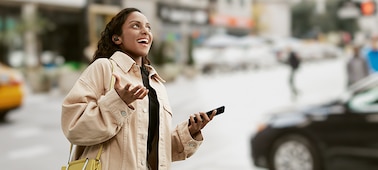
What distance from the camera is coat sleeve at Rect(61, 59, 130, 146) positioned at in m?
1.26

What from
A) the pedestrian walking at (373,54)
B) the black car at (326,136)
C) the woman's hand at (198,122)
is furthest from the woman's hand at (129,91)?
the pedestrian walking at (373,54)

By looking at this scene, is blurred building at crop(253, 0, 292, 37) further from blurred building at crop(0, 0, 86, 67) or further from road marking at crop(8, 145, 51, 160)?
road marking at crop(8, 145, 51, 160)

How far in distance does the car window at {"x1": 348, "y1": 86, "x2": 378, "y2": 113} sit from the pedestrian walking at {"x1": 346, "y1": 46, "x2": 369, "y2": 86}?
5.80ft

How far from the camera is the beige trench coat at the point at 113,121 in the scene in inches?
50.0

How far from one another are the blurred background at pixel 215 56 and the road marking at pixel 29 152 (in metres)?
0.02

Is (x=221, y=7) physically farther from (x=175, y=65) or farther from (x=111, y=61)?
(x=111, y=61)

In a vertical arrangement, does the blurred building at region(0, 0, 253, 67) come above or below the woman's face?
above

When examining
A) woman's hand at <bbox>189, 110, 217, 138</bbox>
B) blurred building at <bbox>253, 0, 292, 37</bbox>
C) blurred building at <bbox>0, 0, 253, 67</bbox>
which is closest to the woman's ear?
woman's hand at <bbox>189, 110, 217, 138</bbox>

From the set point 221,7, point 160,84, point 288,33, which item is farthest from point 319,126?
point 160,84

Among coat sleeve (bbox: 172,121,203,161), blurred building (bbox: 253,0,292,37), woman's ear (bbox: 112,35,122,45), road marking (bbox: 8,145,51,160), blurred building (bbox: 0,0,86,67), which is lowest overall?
road marking (bbox: 8,145,51,160)

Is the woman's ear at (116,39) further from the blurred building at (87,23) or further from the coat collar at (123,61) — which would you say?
the blurred building at (87,23)

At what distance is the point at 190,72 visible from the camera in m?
6.36

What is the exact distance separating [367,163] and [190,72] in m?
2.68

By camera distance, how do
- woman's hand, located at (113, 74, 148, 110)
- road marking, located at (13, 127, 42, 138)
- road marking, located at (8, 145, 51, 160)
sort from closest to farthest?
woman's hand, located at (113, 74, 148, 110), road marking, located at (8, 145, 51, 160), road marking, located at (13, 127, 42, 138)
